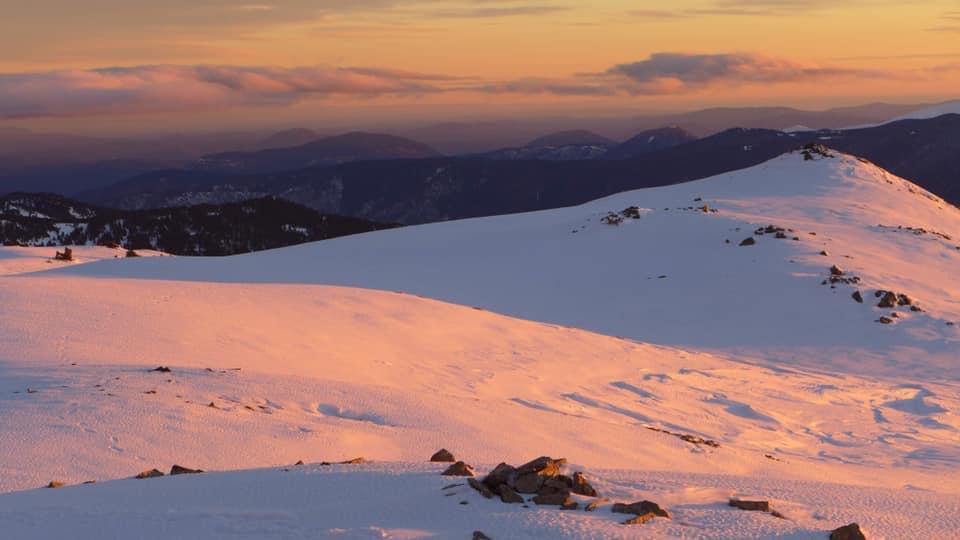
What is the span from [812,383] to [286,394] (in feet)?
51.8

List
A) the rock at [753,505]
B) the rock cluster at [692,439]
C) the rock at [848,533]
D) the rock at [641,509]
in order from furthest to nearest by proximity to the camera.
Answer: the rock cluster at [692,439] → the rock at [753,505] → the rock at [641,509] → the rock at [848,533]

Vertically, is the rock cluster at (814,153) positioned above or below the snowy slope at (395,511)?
above

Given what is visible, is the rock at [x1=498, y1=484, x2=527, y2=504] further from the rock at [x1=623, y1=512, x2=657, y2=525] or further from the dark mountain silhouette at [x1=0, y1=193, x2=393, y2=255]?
the dark mountain silhouette at [x1=0, y1=193, x2=393, y2=255]

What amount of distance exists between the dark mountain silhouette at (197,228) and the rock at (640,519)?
11443 cm

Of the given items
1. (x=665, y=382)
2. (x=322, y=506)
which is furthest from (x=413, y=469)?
(x=665, y=382)

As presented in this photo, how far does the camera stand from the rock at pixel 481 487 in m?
9.09

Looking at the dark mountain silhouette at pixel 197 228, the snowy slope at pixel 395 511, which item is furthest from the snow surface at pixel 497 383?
the dark mountain silhouette at pixel 197 228

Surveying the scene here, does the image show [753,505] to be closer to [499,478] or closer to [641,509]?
[641,509]

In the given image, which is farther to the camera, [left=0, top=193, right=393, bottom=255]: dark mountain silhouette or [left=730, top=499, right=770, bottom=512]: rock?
[left=0, top=193, right=393, bottom=255]: dark mountain silhouette

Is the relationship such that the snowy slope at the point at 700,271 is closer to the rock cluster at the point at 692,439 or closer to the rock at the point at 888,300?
the rock at the point at 888,300

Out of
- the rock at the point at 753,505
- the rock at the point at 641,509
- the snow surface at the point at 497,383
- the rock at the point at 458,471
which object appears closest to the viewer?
the rock at the point at 641,509

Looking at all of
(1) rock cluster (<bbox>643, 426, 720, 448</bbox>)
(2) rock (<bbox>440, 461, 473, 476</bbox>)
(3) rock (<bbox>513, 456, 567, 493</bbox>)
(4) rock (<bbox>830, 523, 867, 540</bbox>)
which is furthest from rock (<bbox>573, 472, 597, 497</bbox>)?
(1) rock cluster (<bbox>643, 426, 720, 448</bbox>)

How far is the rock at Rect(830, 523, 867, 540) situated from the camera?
27.2 ft

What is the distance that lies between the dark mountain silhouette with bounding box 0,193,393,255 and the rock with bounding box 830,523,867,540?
115298mm
